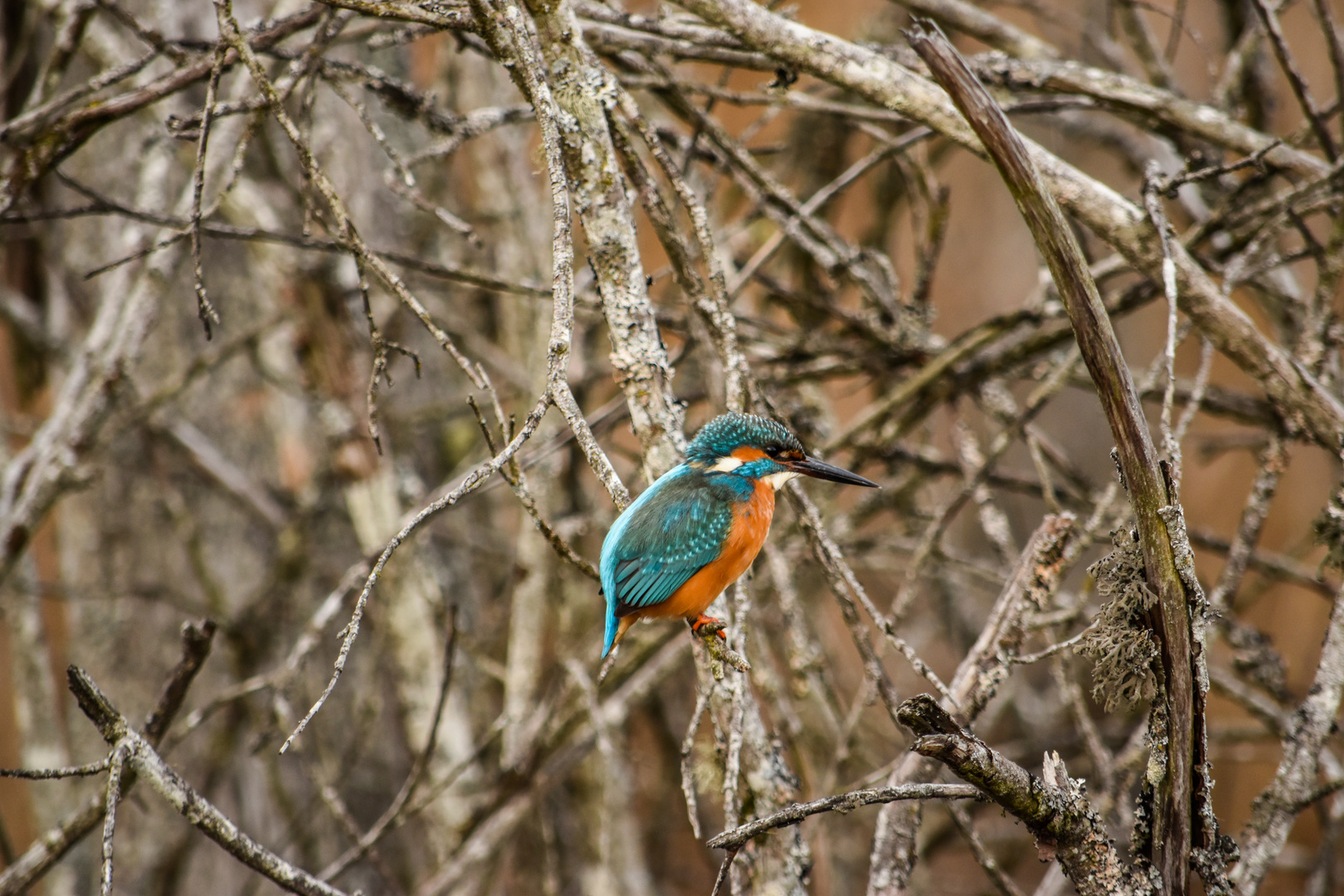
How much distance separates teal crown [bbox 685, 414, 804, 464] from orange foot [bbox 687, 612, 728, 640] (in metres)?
0.30

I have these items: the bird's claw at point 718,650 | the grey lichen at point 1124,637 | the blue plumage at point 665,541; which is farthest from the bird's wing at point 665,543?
the grey lichen at point 1124,637

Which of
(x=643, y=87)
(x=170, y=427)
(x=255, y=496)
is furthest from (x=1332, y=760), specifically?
(x=170, y=427)

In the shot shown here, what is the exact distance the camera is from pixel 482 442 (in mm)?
3875

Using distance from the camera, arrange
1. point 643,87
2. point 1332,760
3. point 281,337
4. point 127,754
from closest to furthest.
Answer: point 127,754 < point 643,87 < point 1332,760 < point 281,337

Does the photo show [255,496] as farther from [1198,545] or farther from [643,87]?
[1198,545]

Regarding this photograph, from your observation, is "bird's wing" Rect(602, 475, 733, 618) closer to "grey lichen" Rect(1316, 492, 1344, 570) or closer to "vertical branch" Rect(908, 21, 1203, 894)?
"vertical branch" Rect(908, 21, 1203, 894)

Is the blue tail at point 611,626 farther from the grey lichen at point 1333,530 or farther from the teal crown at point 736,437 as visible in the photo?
the grey lichen at point 1333,530

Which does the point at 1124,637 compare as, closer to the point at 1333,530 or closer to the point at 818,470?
the point at 1333,530

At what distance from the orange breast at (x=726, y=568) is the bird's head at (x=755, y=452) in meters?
0.06

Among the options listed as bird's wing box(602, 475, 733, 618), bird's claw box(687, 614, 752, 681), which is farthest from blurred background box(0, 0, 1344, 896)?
bird's wing box(602, 475, 733, 618)

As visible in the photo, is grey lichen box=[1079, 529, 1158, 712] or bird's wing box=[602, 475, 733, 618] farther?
bird's wing box=[602, 475, 733, 618]

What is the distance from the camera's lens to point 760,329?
120 inches

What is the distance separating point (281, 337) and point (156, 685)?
135 cm

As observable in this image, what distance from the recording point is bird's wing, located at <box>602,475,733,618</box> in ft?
6.05
